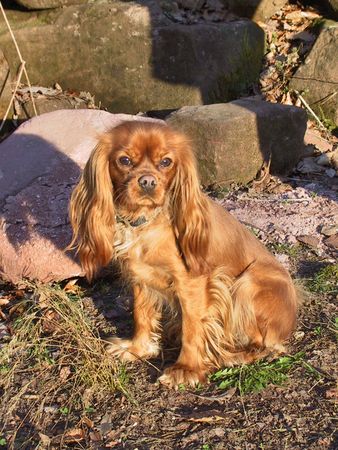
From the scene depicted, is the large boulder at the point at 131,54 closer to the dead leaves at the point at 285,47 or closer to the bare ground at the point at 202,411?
the dead leaves at the point at 285,47

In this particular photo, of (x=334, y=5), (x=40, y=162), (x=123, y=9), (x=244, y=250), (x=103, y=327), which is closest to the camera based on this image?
(x=244, y=250)

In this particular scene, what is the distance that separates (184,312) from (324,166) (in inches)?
141

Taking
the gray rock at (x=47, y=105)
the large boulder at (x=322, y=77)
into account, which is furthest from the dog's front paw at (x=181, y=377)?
the large boulder at (x=322, y=77)

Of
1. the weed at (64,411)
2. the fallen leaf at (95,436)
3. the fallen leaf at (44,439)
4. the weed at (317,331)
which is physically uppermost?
the fallen leaf at (44,439)

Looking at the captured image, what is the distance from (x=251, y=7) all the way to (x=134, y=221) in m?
5.89

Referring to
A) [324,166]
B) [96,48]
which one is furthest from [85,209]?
[96,48]

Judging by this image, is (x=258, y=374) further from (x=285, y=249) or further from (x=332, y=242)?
(x=332, y=242)

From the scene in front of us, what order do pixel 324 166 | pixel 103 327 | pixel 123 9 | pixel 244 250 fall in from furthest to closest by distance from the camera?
1. pixel 123 9
2. pixel 324 166
3. pixel 103 327
4. pixel 244 250

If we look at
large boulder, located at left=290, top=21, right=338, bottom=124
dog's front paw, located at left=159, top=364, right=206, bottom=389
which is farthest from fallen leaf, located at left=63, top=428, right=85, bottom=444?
large boulder, located at left=290, top=21, right=338, bottom=124

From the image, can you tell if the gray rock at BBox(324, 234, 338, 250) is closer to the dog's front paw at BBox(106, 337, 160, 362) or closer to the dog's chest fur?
the dog's front paw at BBox(106, 337, 160, 362)

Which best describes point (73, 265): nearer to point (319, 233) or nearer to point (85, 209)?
point (85, 209)

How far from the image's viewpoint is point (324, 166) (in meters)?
6.77

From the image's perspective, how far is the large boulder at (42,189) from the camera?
4652 mm

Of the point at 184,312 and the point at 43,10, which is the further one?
the point at 43,10
